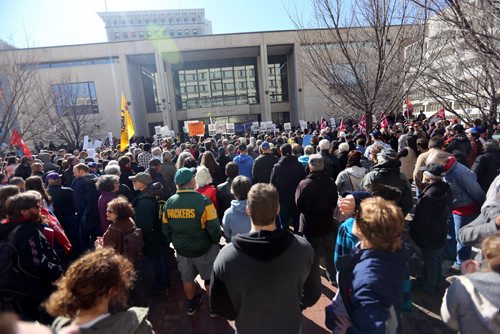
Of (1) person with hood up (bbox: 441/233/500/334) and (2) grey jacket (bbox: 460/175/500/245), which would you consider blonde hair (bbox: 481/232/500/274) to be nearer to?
(1) person with hood up (bbox: 441/233/500/334)

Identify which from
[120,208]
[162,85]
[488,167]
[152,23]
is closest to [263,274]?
[120,208]

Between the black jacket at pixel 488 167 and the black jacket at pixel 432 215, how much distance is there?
2.07 m

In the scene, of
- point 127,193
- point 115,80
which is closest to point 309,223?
point 127,193

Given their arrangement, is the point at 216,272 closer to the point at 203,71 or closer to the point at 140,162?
the point at 140,162

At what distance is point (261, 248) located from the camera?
1.91 meters

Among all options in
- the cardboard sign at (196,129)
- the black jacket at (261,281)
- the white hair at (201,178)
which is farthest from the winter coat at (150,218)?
the cardboard sign at (196,129)

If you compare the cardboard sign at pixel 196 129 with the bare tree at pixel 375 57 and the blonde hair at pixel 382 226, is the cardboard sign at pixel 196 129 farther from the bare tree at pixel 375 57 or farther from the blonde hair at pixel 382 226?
the blonde hair at pixel 382 226

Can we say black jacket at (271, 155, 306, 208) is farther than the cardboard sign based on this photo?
No

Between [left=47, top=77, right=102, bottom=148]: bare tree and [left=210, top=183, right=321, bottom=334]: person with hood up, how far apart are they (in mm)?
15975

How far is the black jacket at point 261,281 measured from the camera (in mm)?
1940

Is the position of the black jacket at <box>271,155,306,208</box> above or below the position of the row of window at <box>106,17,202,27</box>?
below

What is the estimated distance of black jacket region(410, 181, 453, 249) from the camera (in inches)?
138

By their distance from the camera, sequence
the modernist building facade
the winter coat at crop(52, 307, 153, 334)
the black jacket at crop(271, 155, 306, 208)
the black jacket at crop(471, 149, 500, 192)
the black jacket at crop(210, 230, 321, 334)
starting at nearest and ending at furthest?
the winter coat at crop(52, 307, 153, 334) < the black jacket at crop(210, 230, 321, 334) < the black jacket at crop(471, 149, 500, 192) < the black jacket at crop(271, 155, 306, 208) < the modernist building facade

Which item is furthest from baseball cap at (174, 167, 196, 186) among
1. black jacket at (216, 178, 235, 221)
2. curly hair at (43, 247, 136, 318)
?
curly hair at (43, 247, 136, 318)
